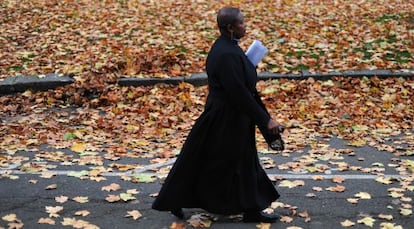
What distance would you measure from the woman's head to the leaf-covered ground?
19.3ft

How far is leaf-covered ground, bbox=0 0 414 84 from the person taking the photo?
11094mm

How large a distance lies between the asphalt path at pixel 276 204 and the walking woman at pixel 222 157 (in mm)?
215

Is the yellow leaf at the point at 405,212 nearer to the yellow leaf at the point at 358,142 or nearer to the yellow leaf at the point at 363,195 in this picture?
the yellow leaf at the point at 363,195

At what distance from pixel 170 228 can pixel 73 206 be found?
3.40 ft

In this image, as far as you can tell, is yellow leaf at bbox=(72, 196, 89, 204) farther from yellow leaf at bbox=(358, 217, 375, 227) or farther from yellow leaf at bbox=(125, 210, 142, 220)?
yellow leaf at bbox=(358, 217, 375, 227)

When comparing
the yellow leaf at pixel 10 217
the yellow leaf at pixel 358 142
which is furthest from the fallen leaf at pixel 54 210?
the yellow leaf at pixel 358 142

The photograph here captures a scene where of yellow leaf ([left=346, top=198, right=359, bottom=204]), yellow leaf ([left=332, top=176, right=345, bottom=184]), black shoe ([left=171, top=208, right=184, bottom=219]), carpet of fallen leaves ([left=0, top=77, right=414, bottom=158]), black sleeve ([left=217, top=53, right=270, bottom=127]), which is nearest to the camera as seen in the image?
black sleeve ([left=217, top=53, right=270, bottom=127])

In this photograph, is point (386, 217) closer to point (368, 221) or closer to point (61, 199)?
point (368, 221)

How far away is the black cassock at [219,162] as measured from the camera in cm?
479

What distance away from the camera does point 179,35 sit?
13.1 metres

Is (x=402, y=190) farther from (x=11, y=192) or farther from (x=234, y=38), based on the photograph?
(x=11, y=192)

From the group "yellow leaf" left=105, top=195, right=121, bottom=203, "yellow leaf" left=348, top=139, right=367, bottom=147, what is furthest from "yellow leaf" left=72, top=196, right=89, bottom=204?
"yellow leaf" left=348, top=139, right=367, bottom=147

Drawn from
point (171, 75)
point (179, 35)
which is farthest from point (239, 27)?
point (179, 35)

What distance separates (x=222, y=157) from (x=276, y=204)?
931mm
